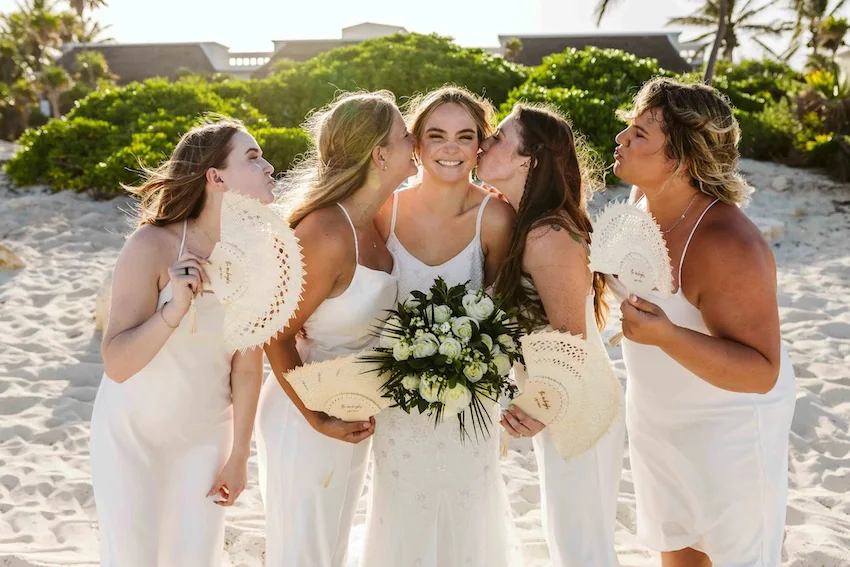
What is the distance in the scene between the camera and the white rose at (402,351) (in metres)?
2.59

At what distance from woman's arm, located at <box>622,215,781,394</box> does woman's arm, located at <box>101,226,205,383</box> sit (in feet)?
5.33

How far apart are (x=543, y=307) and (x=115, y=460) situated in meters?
1.81

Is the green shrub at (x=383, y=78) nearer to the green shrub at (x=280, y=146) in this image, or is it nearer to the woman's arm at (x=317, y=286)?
the green shrub at (x=280, y=146)

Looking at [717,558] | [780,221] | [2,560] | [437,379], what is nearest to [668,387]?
[717,558]

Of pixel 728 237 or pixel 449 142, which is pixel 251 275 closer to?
pixel 449 142

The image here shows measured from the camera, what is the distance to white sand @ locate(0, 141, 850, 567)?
4.01 meters

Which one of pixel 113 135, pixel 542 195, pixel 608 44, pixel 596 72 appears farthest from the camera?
pixel 608 44

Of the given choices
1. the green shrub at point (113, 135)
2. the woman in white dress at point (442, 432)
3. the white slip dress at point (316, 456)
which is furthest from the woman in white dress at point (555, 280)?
the green shrub at point (113, 135)

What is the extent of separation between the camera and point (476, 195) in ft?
10.7

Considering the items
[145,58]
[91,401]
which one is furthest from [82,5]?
[91,401]

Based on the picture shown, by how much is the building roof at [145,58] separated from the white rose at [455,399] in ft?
128

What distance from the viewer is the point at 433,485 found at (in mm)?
2971

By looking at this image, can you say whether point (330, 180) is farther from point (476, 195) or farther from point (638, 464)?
point (638, 464)

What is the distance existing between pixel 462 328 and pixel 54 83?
97.4 feet
